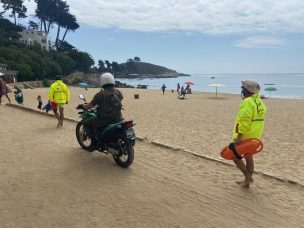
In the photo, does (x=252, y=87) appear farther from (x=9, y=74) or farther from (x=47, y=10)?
(x=47, y=10)

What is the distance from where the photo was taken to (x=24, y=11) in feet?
261

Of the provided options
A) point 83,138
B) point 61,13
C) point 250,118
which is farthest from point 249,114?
point 61,13

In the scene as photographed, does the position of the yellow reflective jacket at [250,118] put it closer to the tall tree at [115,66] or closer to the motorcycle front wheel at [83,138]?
the motorcycle front wheel at [83,138]

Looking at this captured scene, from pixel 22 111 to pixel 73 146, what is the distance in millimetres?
8175

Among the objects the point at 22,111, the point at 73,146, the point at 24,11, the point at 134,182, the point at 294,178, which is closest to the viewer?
the point at 134,182

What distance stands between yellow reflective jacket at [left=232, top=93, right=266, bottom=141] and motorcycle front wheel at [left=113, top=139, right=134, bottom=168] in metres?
1.88

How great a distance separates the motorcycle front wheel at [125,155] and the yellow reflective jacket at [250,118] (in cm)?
188

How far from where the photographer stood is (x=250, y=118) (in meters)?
5.18

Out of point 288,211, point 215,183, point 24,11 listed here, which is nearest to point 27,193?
point 215,183

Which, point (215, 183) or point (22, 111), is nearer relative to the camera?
point (215, 183)

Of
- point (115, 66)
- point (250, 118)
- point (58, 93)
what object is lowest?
point (250, 118)

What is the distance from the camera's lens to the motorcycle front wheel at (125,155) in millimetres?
6246

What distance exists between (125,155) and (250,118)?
2.41m

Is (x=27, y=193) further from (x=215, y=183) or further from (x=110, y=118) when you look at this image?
(x=215, y=183)
